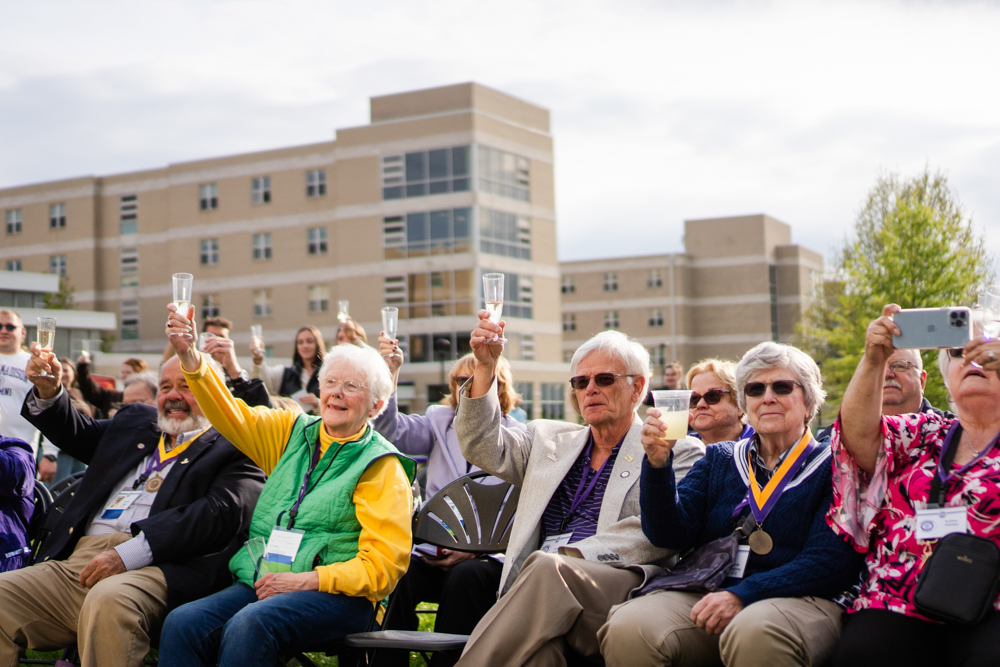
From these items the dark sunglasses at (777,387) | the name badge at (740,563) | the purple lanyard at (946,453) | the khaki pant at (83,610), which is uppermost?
the dark sunglasses at (777,387)

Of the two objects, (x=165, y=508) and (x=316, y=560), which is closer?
(x=316, y=560)

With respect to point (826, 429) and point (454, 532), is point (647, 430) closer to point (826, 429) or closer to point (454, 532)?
point (826, 429)

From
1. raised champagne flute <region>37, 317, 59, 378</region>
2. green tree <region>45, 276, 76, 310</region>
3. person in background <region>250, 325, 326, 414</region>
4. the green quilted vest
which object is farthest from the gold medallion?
green tree <region>45, 276, 76, 310</region>

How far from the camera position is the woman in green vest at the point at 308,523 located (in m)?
3.98

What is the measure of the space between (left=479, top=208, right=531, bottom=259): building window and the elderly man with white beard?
35277 millimetres

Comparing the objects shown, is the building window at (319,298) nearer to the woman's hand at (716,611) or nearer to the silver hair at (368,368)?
the silver hair at (368,368)

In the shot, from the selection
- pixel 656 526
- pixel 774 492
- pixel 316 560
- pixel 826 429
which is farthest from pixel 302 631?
pixel 826 429

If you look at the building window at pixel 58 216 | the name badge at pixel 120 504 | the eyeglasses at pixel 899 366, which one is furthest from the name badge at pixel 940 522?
the building window at pixel 58 216

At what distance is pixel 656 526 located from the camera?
3.77m

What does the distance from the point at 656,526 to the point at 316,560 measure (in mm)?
1567

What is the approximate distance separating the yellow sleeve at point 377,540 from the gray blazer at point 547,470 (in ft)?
1.27

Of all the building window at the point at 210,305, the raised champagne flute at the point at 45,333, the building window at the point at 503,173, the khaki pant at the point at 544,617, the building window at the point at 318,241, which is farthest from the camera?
the building window at the point at 210,305

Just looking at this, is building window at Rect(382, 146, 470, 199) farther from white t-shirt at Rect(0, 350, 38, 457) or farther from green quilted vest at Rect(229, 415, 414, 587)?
green quilted vest at Rect(229, 415, 414, 587)

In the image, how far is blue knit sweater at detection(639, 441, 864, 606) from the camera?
3555mm
